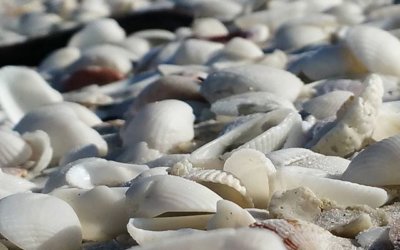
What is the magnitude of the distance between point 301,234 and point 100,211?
15.5 inches

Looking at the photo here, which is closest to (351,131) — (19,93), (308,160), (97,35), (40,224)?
(308,160)

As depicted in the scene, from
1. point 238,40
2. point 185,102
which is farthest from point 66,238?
point 238,40

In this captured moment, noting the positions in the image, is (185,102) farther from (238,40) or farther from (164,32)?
(164,32)

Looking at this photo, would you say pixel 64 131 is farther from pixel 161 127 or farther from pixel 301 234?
pixel 301 234

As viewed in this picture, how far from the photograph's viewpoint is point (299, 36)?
308 cm

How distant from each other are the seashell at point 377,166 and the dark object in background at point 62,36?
101 inches

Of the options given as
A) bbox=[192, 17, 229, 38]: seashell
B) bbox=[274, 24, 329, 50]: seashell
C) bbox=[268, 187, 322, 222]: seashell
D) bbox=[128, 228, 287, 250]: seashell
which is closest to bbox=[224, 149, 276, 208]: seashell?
bbox=[268, 187, 322, 222]: seashell

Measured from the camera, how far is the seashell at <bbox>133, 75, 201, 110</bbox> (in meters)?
2.34

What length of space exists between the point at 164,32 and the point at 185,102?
5.52 feet

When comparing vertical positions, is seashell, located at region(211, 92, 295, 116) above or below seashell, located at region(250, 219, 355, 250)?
below

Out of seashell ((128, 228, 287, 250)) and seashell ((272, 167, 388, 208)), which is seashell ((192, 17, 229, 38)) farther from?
seashell ((128, 228, 287, 250))

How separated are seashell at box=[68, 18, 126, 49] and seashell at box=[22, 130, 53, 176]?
1.77 m

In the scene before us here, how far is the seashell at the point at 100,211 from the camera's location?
4.55 feet

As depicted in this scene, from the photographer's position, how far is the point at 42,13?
5.06 meters
